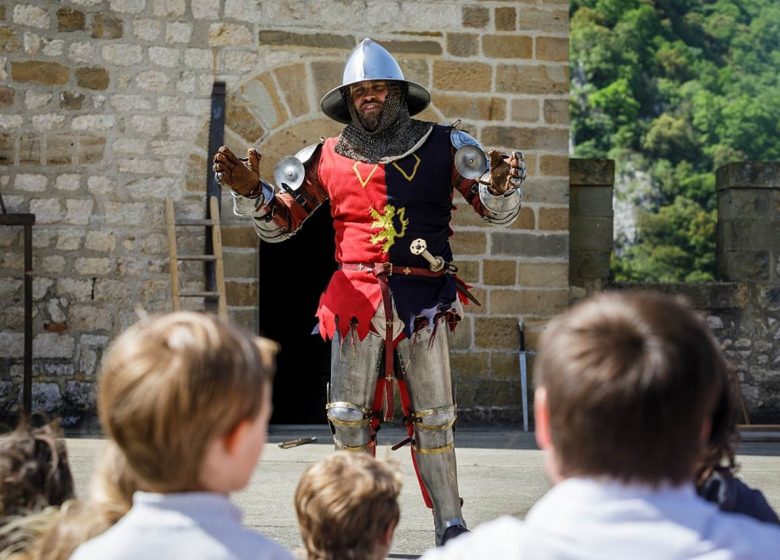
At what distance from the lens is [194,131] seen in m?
8.40

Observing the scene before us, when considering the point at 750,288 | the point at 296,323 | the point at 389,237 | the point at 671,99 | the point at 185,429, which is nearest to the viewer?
the point at 185,429

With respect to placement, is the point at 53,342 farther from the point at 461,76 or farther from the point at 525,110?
the point at 525,110

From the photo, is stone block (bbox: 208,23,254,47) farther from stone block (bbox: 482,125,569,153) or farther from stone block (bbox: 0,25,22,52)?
stone block (bbox: 482,125,569,153)

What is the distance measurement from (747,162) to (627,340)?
7880 mm

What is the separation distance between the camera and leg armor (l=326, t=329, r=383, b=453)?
4211mm

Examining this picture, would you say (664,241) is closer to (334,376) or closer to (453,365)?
(453,365)

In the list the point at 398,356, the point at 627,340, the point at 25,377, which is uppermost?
the point at 627,340

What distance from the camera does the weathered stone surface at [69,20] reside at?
27.4ft

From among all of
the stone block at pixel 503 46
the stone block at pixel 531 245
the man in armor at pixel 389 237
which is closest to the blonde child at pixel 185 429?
the man in armor at pixel 389 237

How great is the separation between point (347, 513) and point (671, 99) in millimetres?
48724

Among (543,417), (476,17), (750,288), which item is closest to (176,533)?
(543,417)

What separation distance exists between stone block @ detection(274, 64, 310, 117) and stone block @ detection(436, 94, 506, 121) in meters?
0.89

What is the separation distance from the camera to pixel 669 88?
162ft

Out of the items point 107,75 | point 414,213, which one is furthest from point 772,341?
point 414,213
